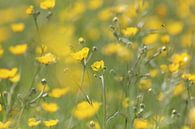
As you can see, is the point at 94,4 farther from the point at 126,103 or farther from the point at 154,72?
the point at 126,103

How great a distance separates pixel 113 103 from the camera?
297 centimetres

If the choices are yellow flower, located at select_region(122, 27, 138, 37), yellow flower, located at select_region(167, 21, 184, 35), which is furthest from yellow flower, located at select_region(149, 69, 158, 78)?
yellow flower, located at select_region(167, 21, 184, 35)

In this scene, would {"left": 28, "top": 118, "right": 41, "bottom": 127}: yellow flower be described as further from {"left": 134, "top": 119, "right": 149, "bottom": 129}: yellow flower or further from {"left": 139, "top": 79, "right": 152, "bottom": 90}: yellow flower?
{"left": 139, "top": 79, "right": 152, "bottom": 90}: yellow flower

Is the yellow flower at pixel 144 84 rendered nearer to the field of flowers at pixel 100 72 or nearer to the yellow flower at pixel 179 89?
the field of flowers at pixel 100 72

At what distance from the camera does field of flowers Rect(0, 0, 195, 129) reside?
104 inches

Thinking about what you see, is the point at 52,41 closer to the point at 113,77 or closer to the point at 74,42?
the point at 74,42

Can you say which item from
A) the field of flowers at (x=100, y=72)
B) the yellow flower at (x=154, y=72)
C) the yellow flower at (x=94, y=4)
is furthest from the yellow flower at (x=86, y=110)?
the yellow flower at (x=94, y=4)

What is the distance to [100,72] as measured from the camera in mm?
2627

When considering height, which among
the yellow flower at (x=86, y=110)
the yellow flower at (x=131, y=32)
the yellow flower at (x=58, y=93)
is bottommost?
the yellow flower at (x=58, y=93)

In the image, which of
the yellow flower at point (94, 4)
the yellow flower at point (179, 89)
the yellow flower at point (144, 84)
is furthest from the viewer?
the yellow flower at point (94, 4)

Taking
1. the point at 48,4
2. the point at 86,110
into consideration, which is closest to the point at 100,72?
the point at 86,110

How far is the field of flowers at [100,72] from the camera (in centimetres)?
264

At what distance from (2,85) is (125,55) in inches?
22.7

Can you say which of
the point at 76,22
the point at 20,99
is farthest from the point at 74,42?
the point at 20,99
